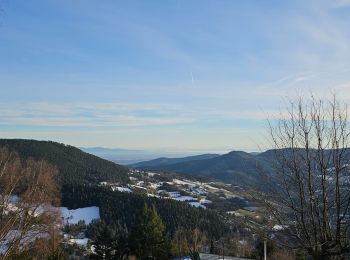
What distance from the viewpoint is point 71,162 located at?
528 feet

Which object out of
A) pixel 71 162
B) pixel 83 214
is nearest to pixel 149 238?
pixel 83 214

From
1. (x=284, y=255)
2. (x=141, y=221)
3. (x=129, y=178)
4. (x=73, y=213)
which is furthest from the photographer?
(x=129, y=178)

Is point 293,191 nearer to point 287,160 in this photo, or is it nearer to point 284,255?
point 287,160

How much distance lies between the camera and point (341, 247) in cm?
607

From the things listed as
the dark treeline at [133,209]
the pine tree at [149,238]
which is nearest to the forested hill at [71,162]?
the dark treeline at [133,209]

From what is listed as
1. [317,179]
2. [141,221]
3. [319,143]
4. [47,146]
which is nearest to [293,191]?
[317,179]

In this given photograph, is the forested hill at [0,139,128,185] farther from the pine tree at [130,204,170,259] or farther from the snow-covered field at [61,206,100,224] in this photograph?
the pine tree at [130,204,170,259]

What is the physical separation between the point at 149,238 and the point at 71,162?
12170cm

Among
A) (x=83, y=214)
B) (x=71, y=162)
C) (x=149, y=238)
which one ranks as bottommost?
(x=83, y=214)

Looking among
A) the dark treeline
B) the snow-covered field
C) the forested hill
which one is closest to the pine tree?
the dark treeline

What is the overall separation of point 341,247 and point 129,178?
17017 centimetres

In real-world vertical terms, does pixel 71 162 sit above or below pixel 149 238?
above

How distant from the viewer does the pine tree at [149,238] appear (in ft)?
144

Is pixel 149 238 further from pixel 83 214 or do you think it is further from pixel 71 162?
pixel 71 162
